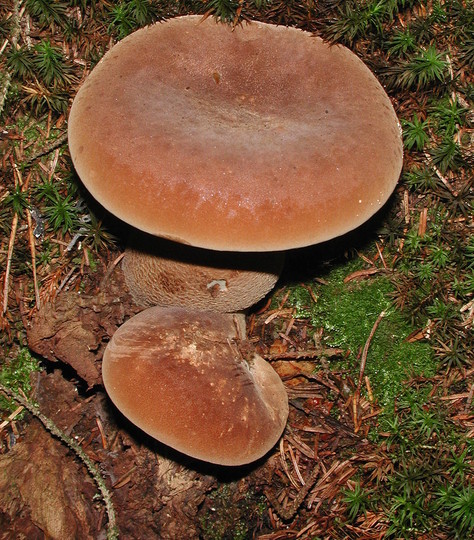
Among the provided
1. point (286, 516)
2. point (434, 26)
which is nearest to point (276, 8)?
point (434, 26)

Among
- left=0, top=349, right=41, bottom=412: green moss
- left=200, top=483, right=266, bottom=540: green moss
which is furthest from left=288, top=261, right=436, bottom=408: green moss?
left=0, top=349, right=41, bottom=412: green moss

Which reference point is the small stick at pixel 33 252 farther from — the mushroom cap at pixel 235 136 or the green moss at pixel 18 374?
the mushroom cap at pixel 235 136

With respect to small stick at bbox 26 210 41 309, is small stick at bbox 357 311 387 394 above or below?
below

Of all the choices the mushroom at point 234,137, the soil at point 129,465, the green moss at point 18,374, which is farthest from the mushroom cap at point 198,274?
the green moss at point 18,374

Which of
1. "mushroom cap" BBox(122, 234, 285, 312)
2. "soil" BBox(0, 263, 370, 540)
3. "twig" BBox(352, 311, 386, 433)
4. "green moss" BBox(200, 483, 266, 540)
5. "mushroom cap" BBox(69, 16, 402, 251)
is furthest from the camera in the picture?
"twig" BBox(352, 311, 386, 433)

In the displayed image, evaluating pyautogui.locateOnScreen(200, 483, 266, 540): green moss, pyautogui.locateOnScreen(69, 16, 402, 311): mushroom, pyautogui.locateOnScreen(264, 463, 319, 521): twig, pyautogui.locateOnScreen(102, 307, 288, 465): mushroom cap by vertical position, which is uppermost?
pyautogui.locateOnScreen(69, 16, 402, 311): mushroom

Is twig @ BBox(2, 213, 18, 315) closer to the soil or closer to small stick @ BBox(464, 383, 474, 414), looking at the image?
the soil
